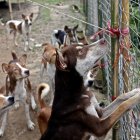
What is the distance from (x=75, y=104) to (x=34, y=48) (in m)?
6.93

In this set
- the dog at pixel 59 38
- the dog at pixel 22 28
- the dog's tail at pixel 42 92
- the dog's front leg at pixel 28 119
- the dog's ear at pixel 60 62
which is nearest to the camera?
the dog's ear at pixel 60 62

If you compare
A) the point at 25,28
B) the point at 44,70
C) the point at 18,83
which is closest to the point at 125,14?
the point at 18,83

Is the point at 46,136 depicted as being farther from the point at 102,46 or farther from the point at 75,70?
the point at 102,46

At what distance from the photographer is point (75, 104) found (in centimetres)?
388

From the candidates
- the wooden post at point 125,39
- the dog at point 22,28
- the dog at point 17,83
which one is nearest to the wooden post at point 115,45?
the wooden post at point 125,39

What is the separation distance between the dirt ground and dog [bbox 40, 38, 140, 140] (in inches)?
104

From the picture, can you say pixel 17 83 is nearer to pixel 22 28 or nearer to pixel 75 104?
pixel 75 104

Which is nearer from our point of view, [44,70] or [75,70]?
[75,70]

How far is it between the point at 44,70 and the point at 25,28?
125 inches

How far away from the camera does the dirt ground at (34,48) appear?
6633 mm

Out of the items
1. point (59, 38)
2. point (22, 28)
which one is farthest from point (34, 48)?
point (59, 38)

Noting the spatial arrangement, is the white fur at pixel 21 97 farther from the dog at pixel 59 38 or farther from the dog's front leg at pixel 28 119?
the dog at pixel 59 38

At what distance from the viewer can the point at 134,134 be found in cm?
405

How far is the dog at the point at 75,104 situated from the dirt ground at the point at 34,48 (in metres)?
2.63
